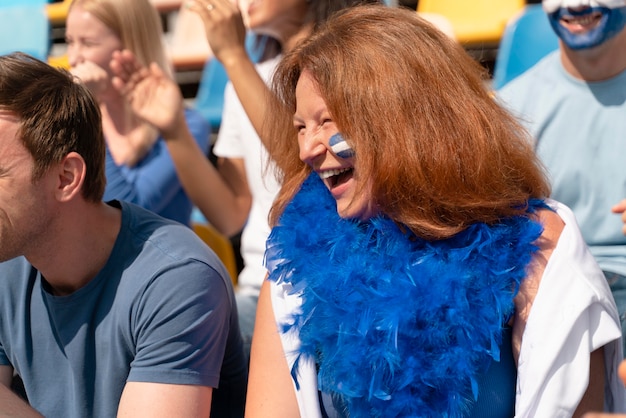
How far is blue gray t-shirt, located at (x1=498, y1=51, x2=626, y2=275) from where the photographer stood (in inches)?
71.6

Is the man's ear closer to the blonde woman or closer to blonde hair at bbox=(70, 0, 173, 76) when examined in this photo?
the blonde woman

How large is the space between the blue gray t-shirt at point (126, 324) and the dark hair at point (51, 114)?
126 mm

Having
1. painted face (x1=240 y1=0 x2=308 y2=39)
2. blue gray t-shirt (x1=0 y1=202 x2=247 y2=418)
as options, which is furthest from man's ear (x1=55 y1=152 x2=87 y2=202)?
painted face (x1=240 y1=0 x2=308 y2=39)

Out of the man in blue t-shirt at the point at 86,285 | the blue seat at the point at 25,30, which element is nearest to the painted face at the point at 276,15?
the man in blue t-shirt at the point at 86,285

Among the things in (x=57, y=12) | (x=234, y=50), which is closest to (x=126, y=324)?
(x=234, y=50)

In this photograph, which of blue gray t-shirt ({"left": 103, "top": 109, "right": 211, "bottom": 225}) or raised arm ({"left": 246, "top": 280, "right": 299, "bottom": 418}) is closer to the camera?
raised arm ({"left": 246, "top": 280, "right": 299, "bottom": 418})

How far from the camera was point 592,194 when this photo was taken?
6.00 feet

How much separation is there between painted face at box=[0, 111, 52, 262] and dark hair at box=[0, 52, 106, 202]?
1 cm

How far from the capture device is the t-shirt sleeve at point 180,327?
147 centimetres

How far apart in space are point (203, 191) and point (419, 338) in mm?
1072

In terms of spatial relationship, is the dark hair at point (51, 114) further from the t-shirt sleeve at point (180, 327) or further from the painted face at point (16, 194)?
the t-shirt sleeve at point (180, 327)

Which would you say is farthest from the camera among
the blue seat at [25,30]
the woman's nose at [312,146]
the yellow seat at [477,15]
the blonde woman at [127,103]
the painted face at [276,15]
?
the blue seat at [25,30]

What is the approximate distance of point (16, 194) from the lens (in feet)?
5.03

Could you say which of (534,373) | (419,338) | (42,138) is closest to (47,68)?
(42,138)
